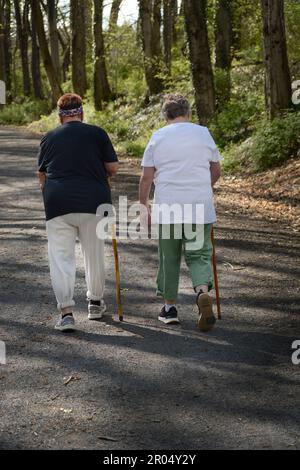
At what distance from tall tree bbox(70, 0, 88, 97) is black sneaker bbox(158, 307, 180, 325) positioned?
29.5 meters

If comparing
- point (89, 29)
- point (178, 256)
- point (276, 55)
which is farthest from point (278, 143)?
point (89, 29)

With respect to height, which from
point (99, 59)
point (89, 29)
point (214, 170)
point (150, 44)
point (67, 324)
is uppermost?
point (89, 29)

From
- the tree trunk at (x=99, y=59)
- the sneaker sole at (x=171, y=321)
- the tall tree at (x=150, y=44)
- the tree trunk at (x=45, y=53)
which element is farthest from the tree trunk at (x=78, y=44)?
the sneaker sole at (x=171, y=321)

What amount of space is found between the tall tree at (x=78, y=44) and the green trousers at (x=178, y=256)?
29.5 meters

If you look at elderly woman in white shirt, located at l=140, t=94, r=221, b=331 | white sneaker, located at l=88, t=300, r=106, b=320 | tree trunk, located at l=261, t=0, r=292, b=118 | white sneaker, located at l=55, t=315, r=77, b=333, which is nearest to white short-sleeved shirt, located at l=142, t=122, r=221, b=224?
elderly woman in white shirt, located at l=140, t=94, r=221, b=331

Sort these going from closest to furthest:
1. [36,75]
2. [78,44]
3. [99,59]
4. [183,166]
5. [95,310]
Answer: [183,166], [95,310], [99,59], [78,44], [36,75]

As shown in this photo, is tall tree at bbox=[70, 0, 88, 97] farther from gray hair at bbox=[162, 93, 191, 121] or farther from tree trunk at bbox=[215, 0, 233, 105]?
gray hair at bbox=[162, 93, 191, 121]

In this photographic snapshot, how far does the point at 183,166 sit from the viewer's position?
7.18 m

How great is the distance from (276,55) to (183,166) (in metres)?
12.1

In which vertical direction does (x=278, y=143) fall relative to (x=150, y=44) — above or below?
below

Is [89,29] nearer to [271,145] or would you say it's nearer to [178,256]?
[271,145]

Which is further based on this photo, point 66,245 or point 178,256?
point 178,256

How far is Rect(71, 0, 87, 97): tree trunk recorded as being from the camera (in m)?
35.6

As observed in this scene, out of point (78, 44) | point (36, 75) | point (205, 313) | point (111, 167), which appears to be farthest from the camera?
point (36, 75)
